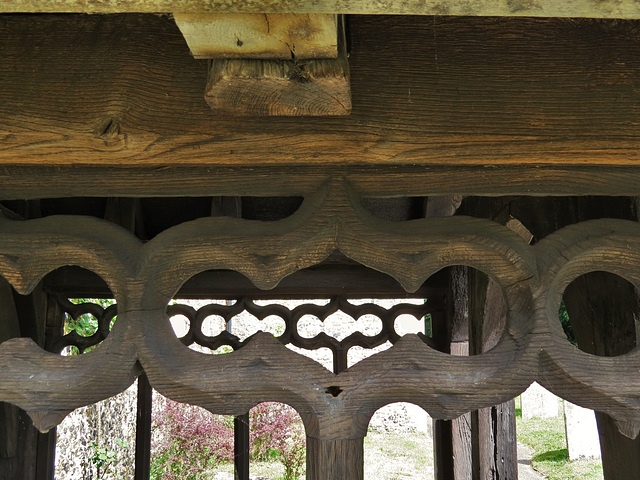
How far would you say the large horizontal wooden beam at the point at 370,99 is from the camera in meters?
1.21

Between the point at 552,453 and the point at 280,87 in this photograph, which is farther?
the point at 552,453

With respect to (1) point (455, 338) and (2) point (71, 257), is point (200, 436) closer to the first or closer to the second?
(1) point (455, 338)

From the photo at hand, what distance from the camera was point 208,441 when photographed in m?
8.42

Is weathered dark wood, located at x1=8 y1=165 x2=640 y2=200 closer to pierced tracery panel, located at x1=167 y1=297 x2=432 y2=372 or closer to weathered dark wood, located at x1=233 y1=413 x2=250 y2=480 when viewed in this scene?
pierced tracery panel, located at x1=167 y1=297 x2=432 y2=372

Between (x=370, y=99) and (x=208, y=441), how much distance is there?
26.1 ft

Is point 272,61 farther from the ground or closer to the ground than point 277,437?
farther from the ground

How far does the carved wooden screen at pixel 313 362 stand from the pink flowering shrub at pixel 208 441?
7.21m

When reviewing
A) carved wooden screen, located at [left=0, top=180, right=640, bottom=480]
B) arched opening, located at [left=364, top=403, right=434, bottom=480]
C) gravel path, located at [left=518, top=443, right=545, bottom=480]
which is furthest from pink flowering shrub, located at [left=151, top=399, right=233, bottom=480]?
carved wooden screen, located at [left=0, top=180, right=640, bottom=480]

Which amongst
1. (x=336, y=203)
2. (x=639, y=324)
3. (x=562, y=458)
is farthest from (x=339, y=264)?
(x=562, y=458)

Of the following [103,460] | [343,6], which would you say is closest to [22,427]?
[343,6]

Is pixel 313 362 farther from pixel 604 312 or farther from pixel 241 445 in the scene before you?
pixel 241 445

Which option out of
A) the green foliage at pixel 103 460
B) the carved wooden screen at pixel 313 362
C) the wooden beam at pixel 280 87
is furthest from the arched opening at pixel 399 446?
the wooden beam at pixel 280 87

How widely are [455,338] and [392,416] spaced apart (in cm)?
822

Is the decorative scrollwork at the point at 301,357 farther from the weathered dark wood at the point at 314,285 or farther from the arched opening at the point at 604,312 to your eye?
the weathered dark wood at the point at 314,285
